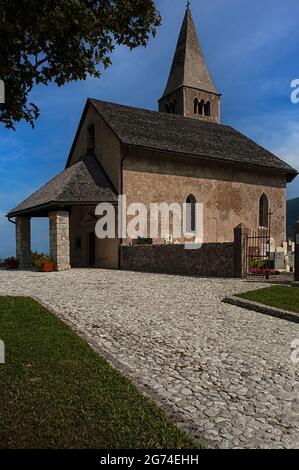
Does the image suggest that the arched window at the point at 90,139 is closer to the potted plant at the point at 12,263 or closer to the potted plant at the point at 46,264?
the potted plant at the point at 12,263

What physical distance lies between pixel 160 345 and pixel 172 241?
16011 mm

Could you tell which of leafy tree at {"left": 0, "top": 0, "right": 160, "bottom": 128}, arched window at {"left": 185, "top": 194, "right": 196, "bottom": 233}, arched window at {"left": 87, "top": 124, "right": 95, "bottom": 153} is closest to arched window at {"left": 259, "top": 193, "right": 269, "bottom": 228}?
arched window at {"left": 185, "top": 194, "right": 196, "bottom": 233}

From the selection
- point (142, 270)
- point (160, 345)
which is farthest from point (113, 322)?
point (142, 270)

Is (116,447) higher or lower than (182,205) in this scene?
lower

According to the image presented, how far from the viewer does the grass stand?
303 cm

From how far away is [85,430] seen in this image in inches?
124

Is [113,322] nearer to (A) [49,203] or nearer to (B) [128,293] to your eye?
(B) [128,293]

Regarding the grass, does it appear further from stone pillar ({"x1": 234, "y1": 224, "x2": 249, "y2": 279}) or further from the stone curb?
stone pillar ({"x1": 234, "y1": 224, "x2": 249, "y2": 279})

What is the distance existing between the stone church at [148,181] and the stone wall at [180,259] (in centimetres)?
7

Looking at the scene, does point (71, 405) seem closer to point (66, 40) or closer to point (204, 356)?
point (204, 356)

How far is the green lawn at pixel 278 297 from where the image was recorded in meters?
9.06

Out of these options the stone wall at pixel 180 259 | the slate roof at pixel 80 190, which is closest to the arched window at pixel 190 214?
the stone wall at pixel 180 259

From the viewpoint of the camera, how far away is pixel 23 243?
23.0 metres

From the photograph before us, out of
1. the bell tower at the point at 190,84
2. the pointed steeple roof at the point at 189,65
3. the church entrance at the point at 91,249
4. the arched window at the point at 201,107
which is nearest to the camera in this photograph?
the church entrance at the point at 91,249
